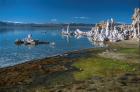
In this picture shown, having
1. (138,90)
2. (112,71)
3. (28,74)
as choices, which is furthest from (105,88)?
(28,74)

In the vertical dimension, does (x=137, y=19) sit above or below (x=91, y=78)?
above

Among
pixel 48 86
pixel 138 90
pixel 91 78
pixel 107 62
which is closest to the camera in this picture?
pixel 138 90

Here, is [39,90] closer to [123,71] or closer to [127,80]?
[127,80]

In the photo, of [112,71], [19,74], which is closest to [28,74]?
[19,74]

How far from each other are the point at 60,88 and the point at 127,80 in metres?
7.97

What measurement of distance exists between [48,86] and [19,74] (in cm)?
902

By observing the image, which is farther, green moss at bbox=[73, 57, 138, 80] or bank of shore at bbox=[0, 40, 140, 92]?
green moss at bbox=[73, 57, 138, 80]

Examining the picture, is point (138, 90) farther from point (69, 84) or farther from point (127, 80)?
point (69, 84)

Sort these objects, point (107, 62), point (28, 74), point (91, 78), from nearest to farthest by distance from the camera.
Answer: point (91, 78) → point (28, 74) → point (107, 62)

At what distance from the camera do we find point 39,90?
31000 mm

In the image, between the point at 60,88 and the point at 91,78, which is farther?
the point at 91,78

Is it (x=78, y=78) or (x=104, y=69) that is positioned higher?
(x=104, y=69)

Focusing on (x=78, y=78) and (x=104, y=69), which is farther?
(x=104, y=69)

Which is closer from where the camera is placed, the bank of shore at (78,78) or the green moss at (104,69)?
the bank of shore at (78,78)
